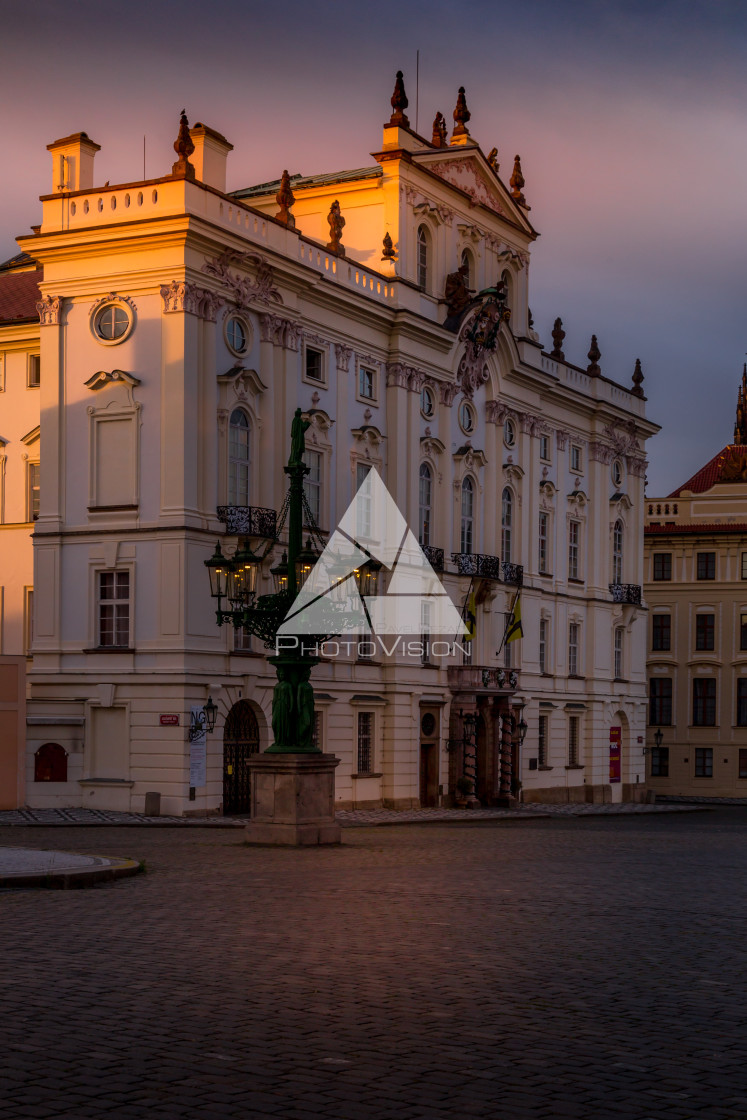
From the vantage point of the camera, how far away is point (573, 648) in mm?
67000

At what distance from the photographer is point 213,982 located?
12023mm

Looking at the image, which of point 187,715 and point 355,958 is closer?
point 355,958

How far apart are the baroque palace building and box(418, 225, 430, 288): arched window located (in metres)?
0.11

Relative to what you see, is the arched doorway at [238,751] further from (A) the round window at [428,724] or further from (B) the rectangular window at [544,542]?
(B) the rectangular window at [544,542]

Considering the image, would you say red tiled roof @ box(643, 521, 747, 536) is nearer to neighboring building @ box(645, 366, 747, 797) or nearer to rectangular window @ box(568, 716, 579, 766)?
neighboring building @ box(645, 366, 747, 797)

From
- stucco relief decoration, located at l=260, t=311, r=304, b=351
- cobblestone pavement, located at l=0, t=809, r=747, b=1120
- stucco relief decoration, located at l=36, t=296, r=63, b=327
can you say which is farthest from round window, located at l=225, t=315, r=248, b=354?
cobblestone pavement, located at l=0, t=809, r=747, b=1120

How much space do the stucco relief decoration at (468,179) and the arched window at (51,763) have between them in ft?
79.9

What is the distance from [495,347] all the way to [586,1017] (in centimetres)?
4912

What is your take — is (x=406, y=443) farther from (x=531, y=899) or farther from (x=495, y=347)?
(x=531, y=899)

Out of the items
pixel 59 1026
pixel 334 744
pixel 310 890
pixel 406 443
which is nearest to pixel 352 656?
pixel 334 744

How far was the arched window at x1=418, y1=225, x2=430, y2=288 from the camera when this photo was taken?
55.1 metres

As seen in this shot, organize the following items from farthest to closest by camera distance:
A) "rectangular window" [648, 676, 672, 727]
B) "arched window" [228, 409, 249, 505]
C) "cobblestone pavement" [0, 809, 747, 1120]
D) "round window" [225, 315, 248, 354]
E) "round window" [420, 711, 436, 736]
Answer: "rectangular window" [648, 676, 672, 727], "round window" [420, 711, 436, 736], "arched window" [228, 409, 249, 505], "round window" [225, 315, 248, 354], "cobblestone pavement" [0, 809, 747, 1120]

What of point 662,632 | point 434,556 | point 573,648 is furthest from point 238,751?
point 662,632

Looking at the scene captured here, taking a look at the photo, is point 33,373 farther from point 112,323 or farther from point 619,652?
point 619,652
